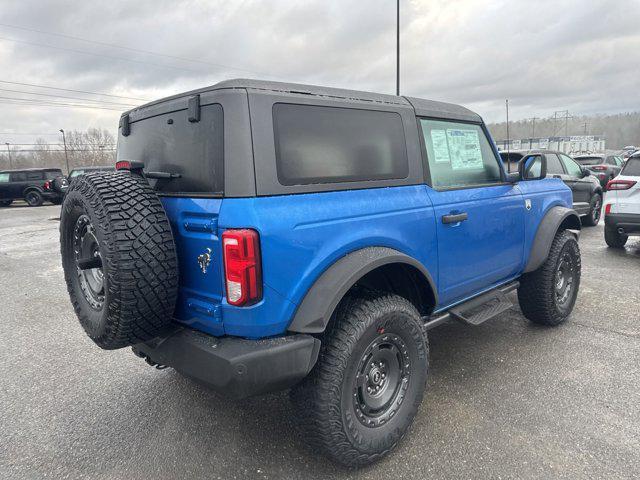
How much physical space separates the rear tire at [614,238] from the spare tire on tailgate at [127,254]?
740cm

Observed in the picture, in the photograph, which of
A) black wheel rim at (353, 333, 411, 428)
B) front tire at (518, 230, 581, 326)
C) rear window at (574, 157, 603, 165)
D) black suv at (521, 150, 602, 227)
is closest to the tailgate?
black wheel rim at (353, 333, 411, 428)

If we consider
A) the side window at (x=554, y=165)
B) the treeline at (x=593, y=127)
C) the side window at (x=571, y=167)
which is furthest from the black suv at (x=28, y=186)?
the treeline at (x=593, y=127)

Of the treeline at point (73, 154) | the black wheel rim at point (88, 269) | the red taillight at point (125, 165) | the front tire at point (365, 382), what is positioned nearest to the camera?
the front tire at point (365, 382)

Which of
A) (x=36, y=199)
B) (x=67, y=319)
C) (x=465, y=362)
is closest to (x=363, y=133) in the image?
(x=465, y=362)

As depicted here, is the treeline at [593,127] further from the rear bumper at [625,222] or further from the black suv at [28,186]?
the rear bumper at [625,222]

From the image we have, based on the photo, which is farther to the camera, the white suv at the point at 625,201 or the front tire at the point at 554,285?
the white suv at the point at 625,201

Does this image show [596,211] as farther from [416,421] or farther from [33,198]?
[33,198]

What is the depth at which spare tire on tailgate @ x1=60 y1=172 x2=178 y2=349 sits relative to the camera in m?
2.02

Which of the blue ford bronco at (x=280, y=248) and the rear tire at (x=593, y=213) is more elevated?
the blue ford bronco at (x=280, y=248)

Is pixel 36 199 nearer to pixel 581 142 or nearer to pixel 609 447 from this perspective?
pixel 609 447

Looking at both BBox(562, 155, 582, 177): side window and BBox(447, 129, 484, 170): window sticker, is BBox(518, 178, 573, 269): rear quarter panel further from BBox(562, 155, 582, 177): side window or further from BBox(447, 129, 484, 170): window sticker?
BBox(562, 155, 582, 177): side window

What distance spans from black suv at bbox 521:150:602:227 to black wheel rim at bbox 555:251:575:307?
5.23 m

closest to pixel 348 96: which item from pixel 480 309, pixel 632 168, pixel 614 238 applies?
pixel 480 309

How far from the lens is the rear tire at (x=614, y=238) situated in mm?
7164
